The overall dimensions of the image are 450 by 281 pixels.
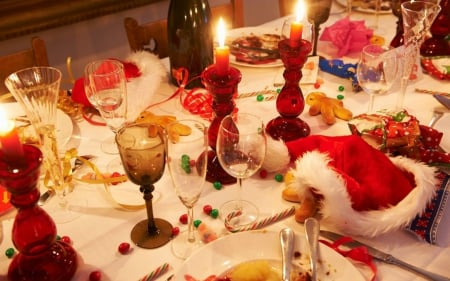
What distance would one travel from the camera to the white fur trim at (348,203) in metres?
0.80

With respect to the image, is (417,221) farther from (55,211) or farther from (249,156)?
(55,211)

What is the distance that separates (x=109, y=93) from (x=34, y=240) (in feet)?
1.34

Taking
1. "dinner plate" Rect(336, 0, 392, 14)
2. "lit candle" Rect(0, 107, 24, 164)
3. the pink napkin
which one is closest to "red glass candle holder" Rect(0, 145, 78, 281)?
"lit candle" Rect(0, 107, 24, 164)

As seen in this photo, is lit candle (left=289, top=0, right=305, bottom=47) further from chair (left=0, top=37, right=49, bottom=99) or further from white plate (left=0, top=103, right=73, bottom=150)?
chair (left=0, top=37, right=49, bottom=99)

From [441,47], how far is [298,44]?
63 centimetres

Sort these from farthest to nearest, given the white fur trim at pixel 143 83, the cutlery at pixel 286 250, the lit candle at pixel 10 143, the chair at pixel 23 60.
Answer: the chair at pixel 23 60
the white fur trim at pixel 143 83
the cutlery at pixel 286 250
the lit candle at pixel 10 143

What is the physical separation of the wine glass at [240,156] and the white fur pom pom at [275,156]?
6 centimetres

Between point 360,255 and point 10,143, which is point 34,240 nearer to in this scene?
point 10,143

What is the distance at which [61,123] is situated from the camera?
3.68 feet

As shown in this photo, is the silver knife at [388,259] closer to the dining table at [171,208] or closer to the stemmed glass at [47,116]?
the dining table at [171,208]

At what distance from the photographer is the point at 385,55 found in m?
1.10

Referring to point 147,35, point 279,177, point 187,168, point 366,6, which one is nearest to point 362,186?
point 279,177

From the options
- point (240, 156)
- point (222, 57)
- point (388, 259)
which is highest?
point (222, 57)

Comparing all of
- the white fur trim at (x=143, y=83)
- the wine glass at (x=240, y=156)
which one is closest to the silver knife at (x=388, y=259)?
the wine glass at (x=240, y=156)
